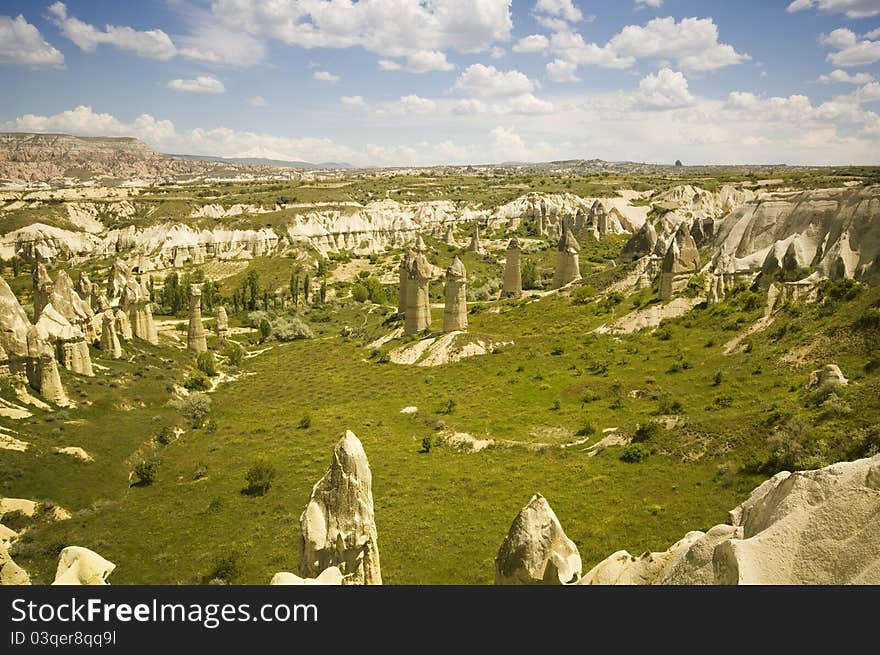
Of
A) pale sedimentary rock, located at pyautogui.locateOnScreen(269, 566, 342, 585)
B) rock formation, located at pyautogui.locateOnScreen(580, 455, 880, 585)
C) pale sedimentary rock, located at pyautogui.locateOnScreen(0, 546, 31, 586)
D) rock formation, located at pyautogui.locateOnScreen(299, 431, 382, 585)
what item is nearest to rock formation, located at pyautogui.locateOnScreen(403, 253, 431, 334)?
rock formation, located at pyautogui.locateOnScreen(299, 431, 382, 585)

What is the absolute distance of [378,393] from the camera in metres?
41.0

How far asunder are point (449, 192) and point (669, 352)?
473 ft

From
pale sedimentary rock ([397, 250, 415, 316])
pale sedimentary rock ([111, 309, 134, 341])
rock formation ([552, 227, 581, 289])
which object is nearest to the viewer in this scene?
pale sedimentary rock ([111, 309, 134, 341])

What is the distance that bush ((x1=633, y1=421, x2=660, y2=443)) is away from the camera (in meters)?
23.6

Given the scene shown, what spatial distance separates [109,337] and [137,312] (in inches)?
297

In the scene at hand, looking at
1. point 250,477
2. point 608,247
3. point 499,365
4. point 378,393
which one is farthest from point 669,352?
point 608,247

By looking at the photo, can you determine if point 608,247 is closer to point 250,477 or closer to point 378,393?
point 378,393

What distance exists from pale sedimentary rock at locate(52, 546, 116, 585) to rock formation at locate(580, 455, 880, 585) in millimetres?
11187

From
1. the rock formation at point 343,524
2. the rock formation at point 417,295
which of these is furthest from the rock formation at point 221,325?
the rock formation at point 343,524

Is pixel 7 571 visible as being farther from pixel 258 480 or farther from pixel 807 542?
pixel 807 542

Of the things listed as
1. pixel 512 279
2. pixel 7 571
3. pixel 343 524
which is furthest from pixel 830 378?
pixel 512 279

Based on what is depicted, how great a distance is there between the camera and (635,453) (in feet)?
74.1

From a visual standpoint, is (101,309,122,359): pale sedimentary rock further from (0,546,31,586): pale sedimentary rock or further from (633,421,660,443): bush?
(633,421,660,443): bush

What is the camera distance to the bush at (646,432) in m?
23.6
